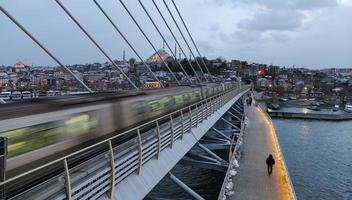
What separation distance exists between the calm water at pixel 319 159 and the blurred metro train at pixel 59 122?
60.0 ft

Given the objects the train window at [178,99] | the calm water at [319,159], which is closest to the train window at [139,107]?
Result: the train window at [178,99]

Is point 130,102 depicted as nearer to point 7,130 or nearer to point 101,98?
point 101,98

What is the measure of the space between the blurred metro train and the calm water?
60.0 feet

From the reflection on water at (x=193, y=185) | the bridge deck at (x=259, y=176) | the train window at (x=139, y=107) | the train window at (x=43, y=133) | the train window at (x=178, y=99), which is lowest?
the reflection on water at (x=193, y=185)

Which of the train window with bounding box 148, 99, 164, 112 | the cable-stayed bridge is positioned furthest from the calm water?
the cable-stayed bridge

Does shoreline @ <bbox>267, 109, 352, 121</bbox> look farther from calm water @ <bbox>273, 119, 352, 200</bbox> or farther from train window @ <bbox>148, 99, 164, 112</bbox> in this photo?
train window @ <bbox>148, 99, 164, 112</bbox>

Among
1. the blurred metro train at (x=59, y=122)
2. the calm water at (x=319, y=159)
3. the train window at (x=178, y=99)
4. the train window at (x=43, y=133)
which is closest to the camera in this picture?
the train window at (x=43, y=133)

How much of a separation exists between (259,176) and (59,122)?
16.2 meters

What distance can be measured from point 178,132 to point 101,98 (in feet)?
10.3

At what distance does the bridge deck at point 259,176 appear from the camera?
68.3 ft

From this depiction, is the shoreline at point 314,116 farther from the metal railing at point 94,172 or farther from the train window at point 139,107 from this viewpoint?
the metal railing at point 94,172

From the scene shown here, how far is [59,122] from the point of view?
11062mm

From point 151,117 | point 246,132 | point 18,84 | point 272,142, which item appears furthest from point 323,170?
point 18,84

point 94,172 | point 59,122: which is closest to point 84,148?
point 94,172
